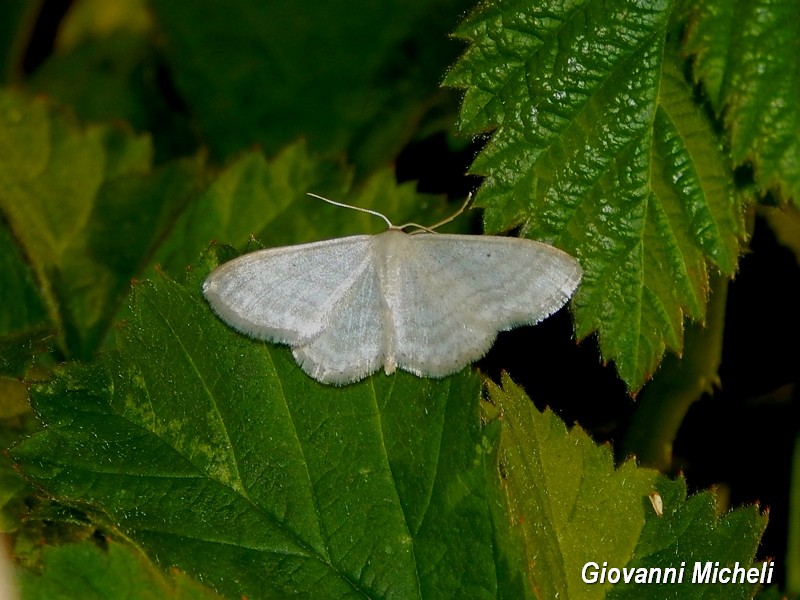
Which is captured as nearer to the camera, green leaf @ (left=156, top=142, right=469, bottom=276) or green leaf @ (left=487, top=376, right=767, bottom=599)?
green leaf @ (left=487, top=376, right=767, bottom=599)

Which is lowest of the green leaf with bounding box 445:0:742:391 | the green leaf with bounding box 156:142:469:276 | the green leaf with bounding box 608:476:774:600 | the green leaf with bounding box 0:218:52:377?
the green leaf with bounding box 0:218:52:377

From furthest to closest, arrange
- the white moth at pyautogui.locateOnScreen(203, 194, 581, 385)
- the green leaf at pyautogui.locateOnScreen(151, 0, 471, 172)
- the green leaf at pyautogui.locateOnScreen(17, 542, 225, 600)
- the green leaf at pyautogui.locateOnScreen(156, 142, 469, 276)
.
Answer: the green leaf at pyautogui.locateOnScreen(151, 0, 471, 172) → the green leaf at pyautogui.locateOnScreen(156, 142, 469, 276) → the white moth at pyautogui.locateOnScreen(203, 194, 581, 385) → the green leaf at pyautogui.locateOnScreen(17, 542, 225, 600)

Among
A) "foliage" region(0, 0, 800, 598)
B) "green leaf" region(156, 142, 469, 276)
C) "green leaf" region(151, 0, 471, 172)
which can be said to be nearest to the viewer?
"foliage" region(0, 0, 800, 598)

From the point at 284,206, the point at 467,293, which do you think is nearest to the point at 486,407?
the point at 467,293

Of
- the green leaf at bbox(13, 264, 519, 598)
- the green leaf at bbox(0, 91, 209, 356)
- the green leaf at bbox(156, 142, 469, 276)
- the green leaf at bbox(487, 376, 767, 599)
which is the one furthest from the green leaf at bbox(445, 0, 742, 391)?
the green leaf at bbox(0, 91, 209, 356)

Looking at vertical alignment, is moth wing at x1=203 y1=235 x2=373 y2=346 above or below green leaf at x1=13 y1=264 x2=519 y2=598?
above

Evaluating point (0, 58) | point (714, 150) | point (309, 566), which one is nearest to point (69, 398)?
point (309, 566)

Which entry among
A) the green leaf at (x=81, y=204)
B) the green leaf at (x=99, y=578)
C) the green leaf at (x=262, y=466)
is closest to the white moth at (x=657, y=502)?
the green leaf at (x=262, y=466)

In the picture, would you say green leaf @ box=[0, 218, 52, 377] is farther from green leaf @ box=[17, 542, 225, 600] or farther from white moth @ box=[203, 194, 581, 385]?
green leaf @ box=[17, 542, 225, 600]
